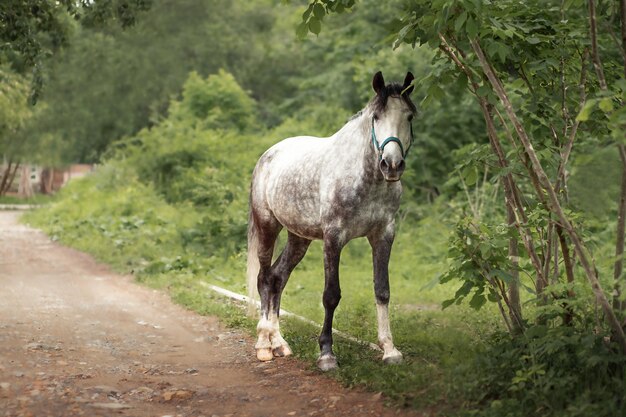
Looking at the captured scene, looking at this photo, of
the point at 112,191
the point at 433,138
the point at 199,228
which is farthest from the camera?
the point at 112,191

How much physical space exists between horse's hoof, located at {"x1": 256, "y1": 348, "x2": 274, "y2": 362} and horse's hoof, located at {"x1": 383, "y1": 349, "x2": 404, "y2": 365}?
1.22 meters

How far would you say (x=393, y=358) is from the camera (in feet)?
20.7

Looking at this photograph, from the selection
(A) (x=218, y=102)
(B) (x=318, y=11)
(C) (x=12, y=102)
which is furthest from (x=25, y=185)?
(B) (x=318, y=11)

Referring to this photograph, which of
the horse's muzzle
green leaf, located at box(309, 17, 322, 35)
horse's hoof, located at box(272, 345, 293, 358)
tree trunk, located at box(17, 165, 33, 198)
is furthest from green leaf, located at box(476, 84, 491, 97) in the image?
tree trunk, located at box(17, 165, 33, 198)

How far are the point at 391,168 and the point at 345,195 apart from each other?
0.59 m

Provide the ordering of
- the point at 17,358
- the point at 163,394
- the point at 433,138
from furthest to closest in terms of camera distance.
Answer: the point at 433,138, the point at 17,358, the point at 163,394

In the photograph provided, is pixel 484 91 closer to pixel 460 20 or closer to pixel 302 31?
pixel 460 20

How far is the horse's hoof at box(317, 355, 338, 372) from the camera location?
6371mm

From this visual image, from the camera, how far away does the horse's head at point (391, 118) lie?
19.9 ft

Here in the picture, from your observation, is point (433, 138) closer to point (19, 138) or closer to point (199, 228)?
point (199, 228)

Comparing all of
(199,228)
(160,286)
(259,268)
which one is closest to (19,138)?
(199,228)

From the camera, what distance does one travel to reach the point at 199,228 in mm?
15039

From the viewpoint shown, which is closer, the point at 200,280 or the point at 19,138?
the point at 200,280

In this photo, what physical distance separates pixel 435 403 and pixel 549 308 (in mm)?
1043
